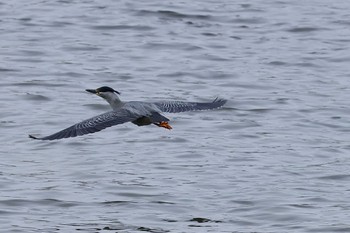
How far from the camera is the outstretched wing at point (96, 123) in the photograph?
1316 cm

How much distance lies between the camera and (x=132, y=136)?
714 inches

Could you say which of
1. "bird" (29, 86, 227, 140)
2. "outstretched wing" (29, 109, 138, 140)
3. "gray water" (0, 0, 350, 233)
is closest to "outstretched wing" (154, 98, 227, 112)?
"bird" (29, 86, 227, 140)

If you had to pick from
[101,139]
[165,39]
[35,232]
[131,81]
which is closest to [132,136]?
[101,139]

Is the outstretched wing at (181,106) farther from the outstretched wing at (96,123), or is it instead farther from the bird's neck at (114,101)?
the outstretched wing at (96,123)

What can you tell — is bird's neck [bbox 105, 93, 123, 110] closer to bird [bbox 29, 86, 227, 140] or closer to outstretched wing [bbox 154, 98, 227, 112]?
bird [bbox 29, 86, 227, 140]

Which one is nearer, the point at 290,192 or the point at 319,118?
the point at 290,192

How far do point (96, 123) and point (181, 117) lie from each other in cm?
614

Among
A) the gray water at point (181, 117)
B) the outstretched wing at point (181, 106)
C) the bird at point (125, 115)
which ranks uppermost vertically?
the bird at point (125, 115)

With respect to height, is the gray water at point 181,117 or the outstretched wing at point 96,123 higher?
the outstretched wing at point 96,123

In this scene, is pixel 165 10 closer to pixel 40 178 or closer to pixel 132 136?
pixel 132 136

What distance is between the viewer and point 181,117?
1967cm

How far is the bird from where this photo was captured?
43.7 feet

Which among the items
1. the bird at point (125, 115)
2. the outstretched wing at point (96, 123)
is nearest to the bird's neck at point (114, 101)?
the bird at point (125, 115)

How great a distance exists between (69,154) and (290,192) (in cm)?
327
